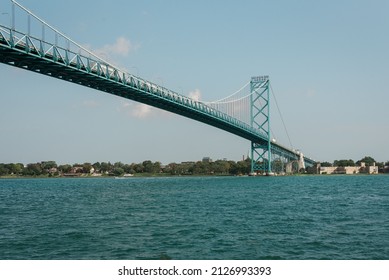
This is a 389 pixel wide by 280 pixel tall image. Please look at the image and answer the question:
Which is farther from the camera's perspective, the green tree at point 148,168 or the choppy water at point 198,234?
the green tree at point 148,168

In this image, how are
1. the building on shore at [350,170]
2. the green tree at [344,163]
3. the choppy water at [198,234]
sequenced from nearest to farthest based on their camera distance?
the choppy water at [198,234]
the building on shore at [350,170]
the green tree at [344,163]

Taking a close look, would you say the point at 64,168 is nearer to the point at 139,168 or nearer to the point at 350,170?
the point at 139,168

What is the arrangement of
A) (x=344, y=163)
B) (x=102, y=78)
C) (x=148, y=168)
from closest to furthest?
(x=102, y=78) → (x=148, y=168) → (x=344, y=163)

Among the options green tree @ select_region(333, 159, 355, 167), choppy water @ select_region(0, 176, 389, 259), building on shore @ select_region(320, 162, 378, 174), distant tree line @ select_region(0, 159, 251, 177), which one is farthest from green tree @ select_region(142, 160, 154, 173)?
choppy water @ select_region(0, 176, 389, 259)

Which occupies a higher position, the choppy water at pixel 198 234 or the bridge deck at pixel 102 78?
the bridge deck at pixel 102 78

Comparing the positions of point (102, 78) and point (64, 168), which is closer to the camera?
point (102, 78)

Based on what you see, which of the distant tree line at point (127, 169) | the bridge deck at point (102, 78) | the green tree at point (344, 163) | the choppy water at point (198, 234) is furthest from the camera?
the green tree at point (344, 163)

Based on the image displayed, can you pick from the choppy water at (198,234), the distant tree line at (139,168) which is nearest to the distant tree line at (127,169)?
the distant tree line at (139,168)

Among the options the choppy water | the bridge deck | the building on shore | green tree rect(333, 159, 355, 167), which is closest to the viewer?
the choppy water

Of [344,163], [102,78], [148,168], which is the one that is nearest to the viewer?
[102,78]

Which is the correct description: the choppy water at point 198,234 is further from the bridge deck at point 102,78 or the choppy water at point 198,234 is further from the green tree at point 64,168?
the green tree at point 64,168

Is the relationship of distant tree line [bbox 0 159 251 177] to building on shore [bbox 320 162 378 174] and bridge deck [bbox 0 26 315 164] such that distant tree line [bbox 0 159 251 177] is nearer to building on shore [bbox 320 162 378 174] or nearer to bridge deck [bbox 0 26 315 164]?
building on shore [bbox 320 162 378 174]

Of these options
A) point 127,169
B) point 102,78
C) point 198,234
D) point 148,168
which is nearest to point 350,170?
point 148,168
